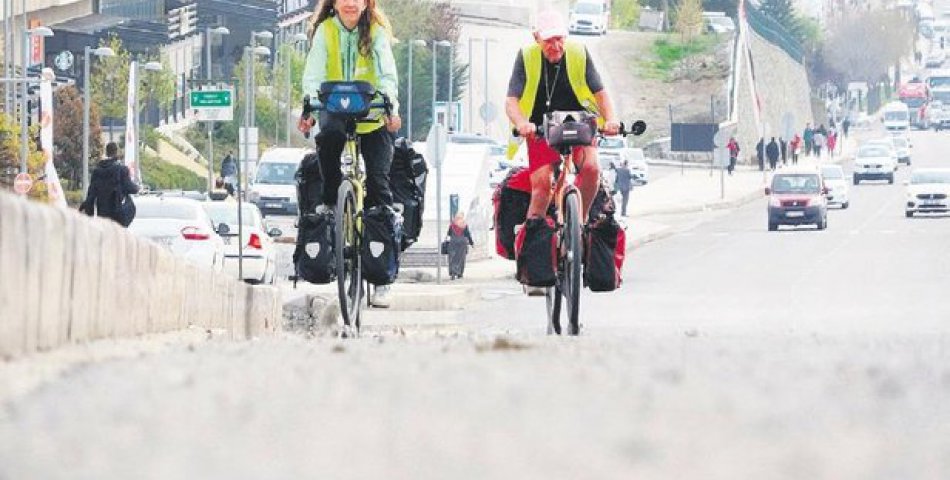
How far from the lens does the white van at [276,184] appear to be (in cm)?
7012

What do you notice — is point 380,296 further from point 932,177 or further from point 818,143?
point 818,143

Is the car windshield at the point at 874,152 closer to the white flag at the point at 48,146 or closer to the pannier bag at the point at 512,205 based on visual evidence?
the white flag at the point at 48,146

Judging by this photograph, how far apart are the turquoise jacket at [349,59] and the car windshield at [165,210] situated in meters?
22.5

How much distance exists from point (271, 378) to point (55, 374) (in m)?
0.67

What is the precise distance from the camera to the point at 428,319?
121ft

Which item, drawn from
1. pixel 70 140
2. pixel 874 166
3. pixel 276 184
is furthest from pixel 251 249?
pixel 874 166

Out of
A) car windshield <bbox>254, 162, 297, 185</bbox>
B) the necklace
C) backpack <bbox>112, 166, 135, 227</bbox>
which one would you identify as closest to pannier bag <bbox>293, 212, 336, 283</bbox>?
the necklace

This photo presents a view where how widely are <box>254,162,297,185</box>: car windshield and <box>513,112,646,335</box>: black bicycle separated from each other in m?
56.3

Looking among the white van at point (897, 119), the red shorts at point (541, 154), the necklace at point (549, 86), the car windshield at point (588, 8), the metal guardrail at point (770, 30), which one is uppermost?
the car windshield at point (588, 8)

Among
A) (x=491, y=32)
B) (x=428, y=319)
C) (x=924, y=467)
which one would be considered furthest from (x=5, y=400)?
(x=491, y=32)

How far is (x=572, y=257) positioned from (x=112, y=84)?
7682 cm

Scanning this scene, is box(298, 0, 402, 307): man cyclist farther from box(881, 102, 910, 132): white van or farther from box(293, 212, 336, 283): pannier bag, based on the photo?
box(881, 102, 910, 132): white van

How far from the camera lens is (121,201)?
25984mm

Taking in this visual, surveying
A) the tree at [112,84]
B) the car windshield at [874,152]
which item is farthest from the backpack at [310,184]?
the car windshield at [874,152]
